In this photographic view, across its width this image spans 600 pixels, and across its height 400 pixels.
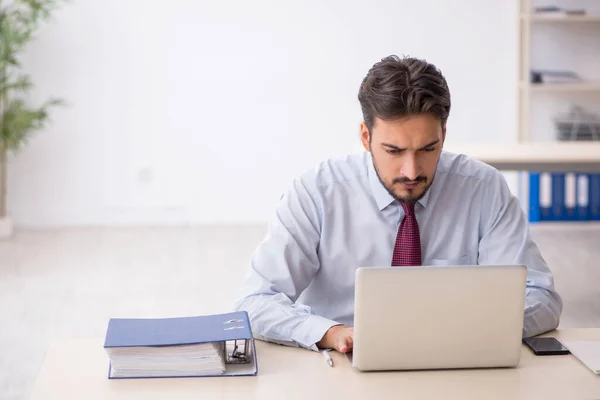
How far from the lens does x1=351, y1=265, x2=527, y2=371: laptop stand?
61.9 inches

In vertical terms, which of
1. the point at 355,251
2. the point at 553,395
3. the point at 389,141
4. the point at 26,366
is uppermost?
the point at 389,141

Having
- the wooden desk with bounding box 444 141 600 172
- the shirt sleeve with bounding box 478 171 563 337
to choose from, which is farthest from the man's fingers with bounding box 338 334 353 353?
the wooden desk with bounding box 444 141 600 172

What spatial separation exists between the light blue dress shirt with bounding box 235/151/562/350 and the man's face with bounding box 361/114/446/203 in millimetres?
122

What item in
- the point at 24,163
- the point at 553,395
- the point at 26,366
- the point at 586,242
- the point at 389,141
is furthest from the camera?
the point at 24,163

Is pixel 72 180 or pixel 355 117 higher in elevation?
pixel 355 117

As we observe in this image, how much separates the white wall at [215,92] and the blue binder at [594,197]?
0.65 meters

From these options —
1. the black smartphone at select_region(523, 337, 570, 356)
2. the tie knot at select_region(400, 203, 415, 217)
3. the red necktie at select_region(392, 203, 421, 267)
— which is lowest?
the black smartphone at select_region(523, 337, 570, 356)

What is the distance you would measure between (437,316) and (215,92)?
16.6 ft

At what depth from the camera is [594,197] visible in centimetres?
648

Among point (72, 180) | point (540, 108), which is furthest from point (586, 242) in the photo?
point (72, 180)

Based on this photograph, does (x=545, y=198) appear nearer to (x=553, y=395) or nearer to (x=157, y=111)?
(x=157, y=111)

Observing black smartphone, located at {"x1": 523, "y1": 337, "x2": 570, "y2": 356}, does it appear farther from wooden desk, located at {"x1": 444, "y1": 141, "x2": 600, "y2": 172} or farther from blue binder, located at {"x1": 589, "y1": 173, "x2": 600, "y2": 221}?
blue binder, located at {"x1": 589, "y1": 173, "x2": 600, "y2": 221}

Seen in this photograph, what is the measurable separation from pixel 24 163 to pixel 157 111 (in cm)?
103

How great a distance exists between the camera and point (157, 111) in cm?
649
